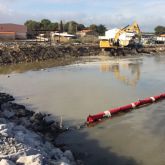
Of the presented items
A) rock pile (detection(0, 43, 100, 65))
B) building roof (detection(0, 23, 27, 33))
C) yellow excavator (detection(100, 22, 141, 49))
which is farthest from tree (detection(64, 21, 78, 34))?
yellow excavator (detection(100, 22, 141, 49))

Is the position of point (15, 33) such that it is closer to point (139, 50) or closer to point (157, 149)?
point (139, 50)

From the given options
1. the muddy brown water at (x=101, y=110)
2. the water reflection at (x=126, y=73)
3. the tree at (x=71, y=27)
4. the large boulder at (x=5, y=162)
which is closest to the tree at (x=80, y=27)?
the tree at (x=71, y=27)

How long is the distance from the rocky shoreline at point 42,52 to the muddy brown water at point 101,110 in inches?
596

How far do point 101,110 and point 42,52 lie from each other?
3757 centimetres

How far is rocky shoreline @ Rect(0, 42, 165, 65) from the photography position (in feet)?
164

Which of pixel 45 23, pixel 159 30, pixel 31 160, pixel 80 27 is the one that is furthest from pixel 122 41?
pixel 159 30

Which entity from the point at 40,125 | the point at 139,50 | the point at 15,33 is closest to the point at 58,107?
the point at 40,125

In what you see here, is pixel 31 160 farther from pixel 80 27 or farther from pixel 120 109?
pixel 80 27

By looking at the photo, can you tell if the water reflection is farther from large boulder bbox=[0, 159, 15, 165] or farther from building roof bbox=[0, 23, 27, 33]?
building roof bbox=[0, 23, 27, 33]

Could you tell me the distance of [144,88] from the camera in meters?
26.4

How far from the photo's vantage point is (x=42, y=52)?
55781mm

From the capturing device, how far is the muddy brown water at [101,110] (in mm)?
13039

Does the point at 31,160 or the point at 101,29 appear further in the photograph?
the point at 101,29

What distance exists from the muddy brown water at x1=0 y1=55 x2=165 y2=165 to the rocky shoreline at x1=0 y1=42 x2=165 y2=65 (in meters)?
15.1
